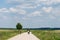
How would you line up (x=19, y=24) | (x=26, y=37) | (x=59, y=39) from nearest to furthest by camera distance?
(x=26, y=37) < (x=59, y=39) < (x=19, y=24)

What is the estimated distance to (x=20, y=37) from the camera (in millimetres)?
54156

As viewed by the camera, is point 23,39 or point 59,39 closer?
point 23,39

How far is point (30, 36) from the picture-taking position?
52844 mm

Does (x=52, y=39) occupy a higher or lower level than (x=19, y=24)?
lower

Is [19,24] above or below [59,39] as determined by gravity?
above

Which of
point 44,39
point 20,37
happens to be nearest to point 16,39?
point 20,37

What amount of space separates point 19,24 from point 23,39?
6961cm

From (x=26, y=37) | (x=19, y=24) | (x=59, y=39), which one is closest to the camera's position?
(x=26, y=37)

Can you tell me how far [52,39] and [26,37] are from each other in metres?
47.0

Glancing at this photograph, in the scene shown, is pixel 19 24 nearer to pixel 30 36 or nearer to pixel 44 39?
pixel 44 39

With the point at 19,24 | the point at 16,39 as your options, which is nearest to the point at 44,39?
the point at 19,24

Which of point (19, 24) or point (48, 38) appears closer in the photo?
point (48, 38)

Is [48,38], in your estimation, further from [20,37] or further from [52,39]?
[20,37]

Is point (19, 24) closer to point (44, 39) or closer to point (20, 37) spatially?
point (44, 39)
